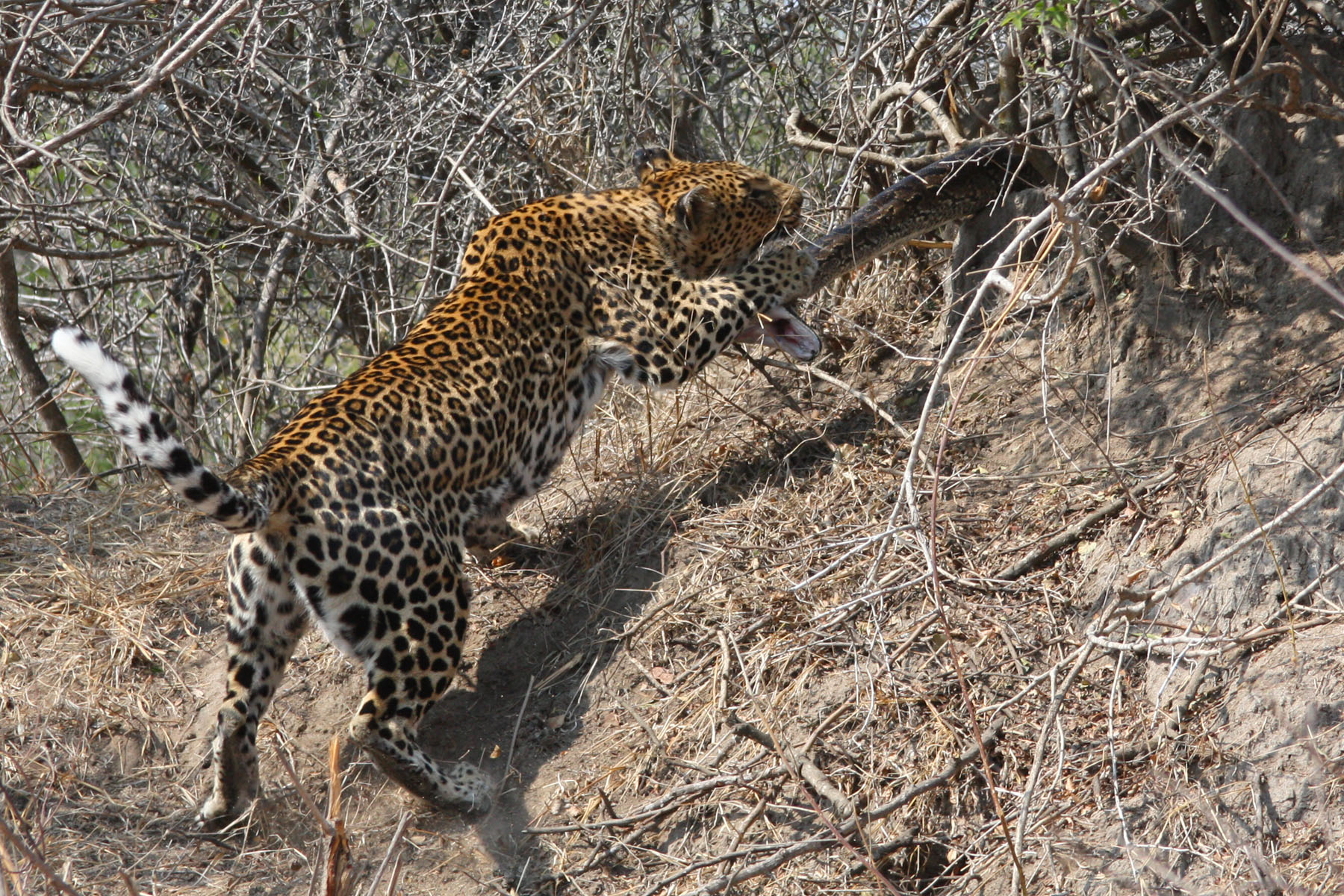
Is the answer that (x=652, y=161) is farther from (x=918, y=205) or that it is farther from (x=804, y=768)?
(x=804, y=768)

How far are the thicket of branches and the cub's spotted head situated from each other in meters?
0.32

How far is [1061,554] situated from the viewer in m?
5.11

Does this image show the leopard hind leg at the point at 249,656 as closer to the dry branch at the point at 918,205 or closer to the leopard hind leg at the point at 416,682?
the leopard hind leg at the point at 416,682

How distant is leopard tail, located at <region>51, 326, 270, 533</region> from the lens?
12.5 ft

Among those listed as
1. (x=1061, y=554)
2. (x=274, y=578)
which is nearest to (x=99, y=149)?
(x=274, y=578)

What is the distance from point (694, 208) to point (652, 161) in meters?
0.72

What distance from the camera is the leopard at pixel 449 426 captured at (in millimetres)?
4785

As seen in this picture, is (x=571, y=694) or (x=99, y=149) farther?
(x=99, y=149)

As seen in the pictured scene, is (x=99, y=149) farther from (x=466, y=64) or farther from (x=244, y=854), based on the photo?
(x=244, y=854)

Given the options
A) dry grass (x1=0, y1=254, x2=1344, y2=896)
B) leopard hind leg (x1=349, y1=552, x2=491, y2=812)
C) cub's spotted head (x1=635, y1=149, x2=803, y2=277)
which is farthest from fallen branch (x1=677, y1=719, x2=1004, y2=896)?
cub's spotted head (x1=635, y1=149, x2=803, y2=277)

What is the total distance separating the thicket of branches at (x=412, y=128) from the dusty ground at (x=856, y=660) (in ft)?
2.80

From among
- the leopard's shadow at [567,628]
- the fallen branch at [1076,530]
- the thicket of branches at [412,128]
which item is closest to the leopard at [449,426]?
the leopard's shadow at [567,628]

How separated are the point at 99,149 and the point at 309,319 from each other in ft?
5.85

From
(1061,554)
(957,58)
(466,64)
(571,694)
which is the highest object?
(466,64)
